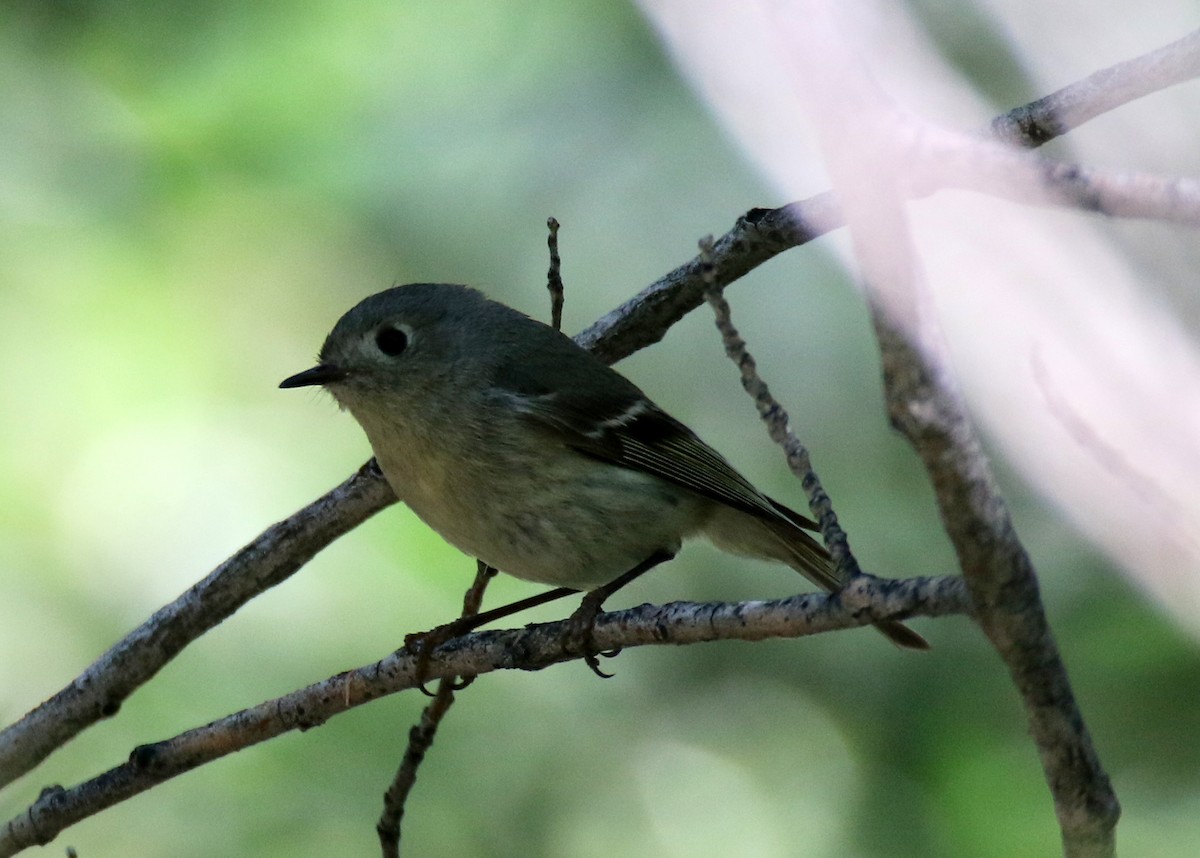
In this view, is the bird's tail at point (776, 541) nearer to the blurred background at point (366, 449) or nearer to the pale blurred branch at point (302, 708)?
the blurred background at point (366, 449)

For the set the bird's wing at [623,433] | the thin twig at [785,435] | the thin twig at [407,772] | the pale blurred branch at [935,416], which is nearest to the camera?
the pale blurred branch at [935,416]

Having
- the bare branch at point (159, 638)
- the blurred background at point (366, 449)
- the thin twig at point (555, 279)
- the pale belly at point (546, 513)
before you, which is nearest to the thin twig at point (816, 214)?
the thin twig at point (555, 279)

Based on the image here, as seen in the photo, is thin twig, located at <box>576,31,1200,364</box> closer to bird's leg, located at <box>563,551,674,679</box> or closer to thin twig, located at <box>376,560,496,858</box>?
bird's leg, located at <box>563,551,674,679</box>

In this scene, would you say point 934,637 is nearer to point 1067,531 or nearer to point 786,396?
point 1067,531

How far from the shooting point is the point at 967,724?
8.70ft

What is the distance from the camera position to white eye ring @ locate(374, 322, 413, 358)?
8.20 feet

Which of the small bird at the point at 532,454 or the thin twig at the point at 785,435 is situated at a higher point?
the small bird at the point at 532,454

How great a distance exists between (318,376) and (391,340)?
186 millimetres

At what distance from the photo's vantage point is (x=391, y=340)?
2.52m

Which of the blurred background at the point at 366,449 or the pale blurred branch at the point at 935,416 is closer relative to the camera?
the pale blurred branch at the point at 935,416

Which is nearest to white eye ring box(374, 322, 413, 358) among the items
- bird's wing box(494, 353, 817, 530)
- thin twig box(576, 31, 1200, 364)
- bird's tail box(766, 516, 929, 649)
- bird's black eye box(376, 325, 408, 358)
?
bird's black eye box(376, 325, 408, 358)

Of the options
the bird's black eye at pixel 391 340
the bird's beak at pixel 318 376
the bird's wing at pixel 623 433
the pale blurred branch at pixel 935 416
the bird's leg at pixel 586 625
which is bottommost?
the pale blurred branch at pixel 935 416

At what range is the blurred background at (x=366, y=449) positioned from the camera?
110 inches

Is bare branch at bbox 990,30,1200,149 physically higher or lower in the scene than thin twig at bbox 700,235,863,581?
higher
